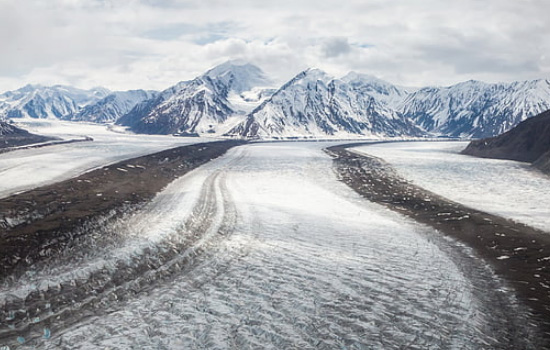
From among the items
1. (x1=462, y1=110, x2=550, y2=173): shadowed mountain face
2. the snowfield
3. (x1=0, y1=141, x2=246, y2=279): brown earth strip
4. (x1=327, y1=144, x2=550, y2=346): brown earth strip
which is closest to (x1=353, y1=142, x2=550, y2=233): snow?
(x1=327, y1=144, x2=550, y2=346): brown earth strip

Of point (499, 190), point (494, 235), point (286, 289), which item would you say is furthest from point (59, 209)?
point (499, 190)

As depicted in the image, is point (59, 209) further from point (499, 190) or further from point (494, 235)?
point (499, 190)

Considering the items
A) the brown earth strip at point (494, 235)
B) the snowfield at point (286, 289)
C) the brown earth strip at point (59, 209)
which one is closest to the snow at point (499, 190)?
the brown earth strip at point (494, 235)

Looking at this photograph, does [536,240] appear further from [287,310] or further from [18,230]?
[18,230]

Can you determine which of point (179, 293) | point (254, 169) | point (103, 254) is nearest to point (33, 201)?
point (103, 254)

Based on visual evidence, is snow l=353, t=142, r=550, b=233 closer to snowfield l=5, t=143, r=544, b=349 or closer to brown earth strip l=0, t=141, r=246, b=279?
snowfield l=5, t=143, r=544, b=349

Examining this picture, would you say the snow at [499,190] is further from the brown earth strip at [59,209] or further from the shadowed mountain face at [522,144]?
the brown earth strip at [59,209]
